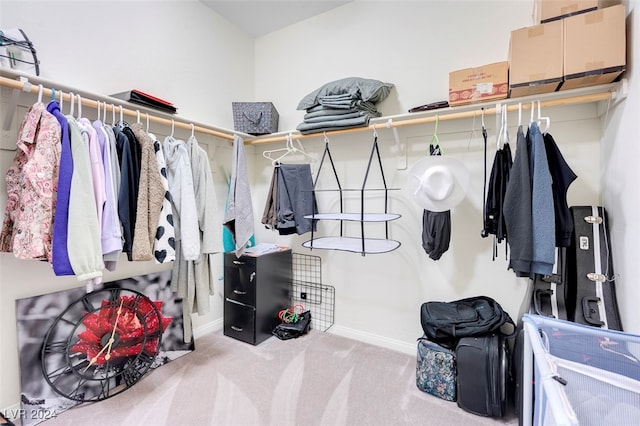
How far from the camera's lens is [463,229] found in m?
2.09

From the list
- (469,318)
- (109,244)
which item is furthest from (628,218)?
(109,244)

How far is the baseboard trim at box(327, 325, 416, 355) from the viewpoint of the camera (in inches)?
90.5

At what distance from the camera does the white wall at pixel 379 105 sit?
166cm

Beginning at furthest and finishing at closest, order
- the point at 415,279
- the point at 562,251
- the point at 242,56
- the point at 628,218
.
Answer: the point at 242,56 < the point at 415,279 < the point at 562,251 < the point at 628,218

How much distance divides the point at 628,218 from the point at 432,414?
138 centimetres

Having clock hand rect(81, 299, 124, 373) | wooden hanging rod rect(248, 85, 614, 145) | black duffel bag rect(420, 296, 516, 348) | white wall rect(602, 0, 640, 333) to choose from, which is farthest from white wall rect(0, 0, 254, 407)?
white wall rect(602, 0, 640, 333)

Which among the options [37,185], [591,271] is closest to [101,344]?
[37,185]

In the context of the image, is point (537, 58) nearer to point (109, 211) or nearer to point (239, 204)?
point (239, 204)

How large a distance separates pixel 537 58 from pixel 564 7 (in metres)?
0.24

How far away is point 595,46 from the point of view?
1389 millimetres

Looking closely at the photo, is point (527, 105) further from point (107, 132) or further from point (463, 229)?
point (107, 132)

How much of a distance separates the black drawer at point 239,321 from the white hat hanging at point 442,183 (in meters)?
1.63

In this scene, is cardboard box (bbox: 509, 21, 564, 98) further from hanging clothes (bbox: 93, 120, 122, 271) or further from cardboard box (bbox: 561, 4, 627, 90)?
hanging clothes (bbox: 93, 120, 122, 271)

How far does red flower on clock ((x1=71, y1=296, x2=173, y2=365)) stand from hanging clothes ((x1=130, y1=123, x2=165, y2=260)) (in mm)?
636
